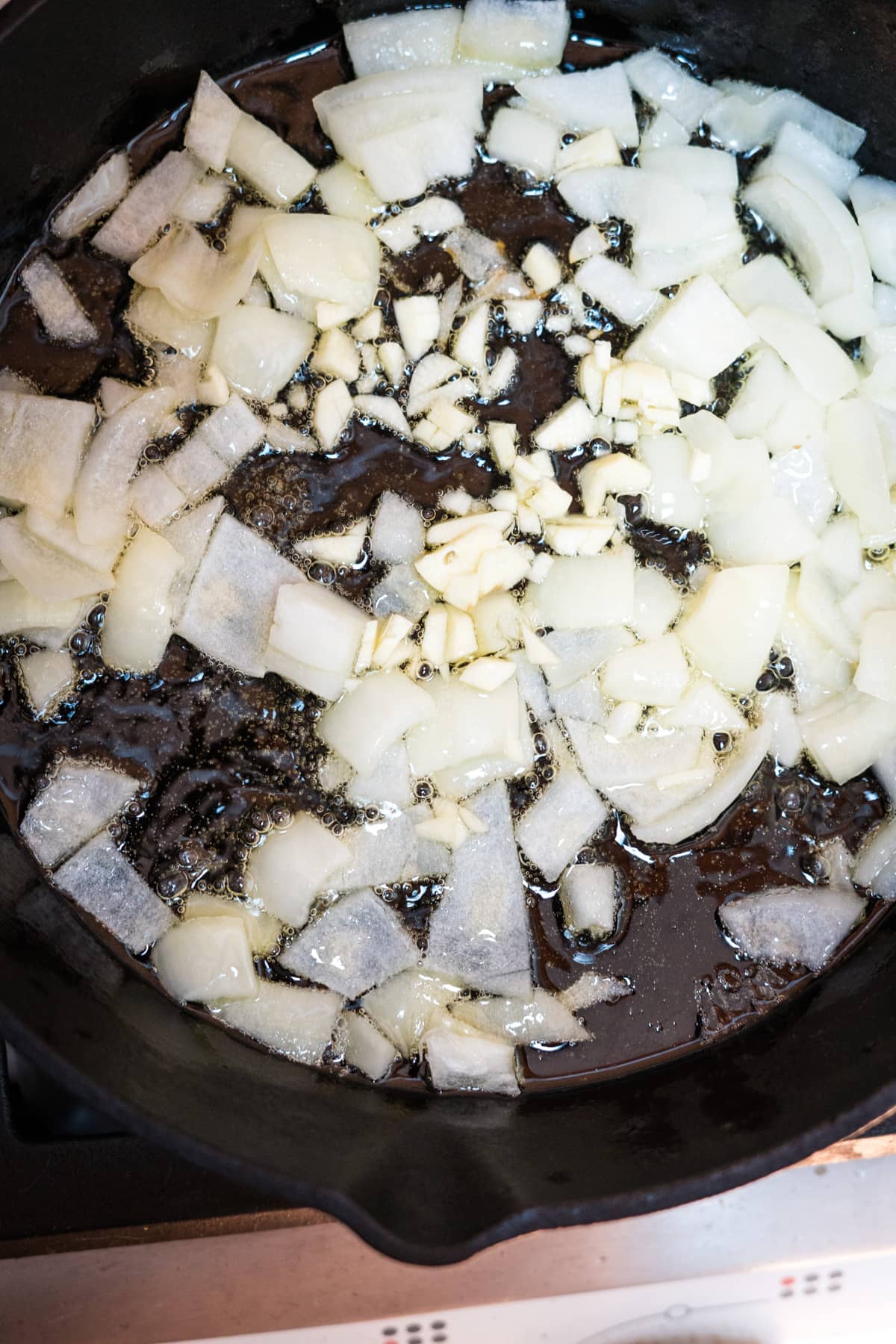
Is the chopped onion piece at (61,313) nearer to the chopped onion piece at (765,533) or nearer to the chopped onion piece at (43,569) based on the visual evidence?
the chopped onion piece at (43,569)

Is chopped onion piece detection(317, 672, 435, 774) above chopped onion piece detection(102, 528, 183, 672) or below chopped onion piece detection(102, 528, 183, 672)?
below

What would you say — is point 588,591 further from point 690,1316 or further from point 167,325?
point 690,1316

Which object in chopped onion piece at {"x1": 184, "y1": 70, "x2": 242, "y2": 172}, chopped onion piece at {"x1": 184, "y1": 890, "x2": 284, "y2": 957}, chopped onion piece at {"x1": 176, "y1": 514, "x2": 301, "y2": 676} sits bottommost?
chopped onion piece at {"x1": 184, "y1": 890, "x2": 284, "y2": 957}

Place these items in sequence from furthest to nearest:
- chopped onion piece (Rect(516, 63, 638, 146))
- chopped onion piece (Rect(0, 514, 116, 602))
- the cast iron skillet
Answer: chopped onion piece (Rect(516, 63, 638, 146)) → chopped onion piece (Rect(0, 514, 116, 602)) → the cast iron skillet

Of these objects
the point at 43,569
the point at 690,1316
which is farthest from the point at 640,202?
the point at 690,1316

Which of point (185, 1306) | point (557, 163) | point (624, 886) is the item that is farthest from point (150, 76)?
point (185, 1306)

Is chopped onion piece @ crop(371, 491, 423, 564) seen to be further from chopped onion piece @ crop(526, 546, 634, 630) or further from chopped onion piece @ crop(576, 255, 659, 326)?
chopped onion piece @ crop(576, 255, 659, 326)

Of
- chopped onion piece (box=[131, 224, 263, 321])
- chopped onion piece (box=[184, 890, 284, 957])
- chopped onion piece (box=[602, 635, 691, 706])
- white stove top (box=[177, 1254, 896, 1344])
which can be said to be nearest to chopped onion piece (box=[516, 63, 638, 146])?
chopped onion piece (box=[131, 224, 263, 321])

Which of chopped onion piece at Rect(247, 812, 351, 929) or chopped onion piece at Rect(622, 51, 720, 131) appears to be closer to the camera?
chopped onion piece at Rect(247, 812, 351, 929)
